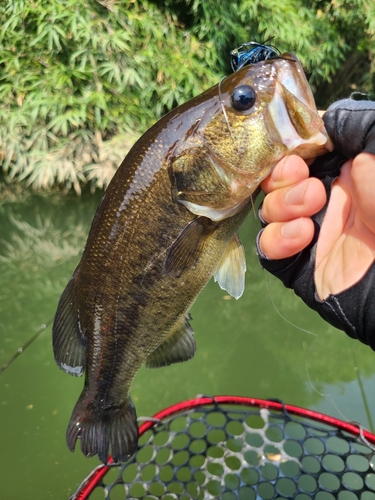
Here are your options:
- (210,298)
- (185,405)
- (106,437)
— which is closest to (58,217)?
(210,298)

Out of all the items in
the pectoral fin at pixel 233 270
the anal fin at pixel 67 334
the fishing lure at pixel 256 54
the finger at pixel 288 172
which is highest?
the fishing lure at pixel 256 54

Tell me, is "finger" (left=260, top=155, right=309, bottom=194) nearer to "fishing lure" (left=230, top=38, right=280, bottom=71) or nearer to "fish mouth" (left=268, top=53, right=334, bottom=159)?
"fish mouth" (left=268, top=53, right=334, bottom=159)

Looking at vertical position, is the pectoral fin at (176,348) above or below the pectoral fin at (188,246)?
below

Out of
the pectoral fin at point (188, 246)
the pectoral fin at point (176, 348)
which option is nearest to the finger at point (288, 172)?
the pectoral fin at point (188, 246)

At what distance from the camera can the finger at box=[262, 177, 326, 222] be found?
1176mm

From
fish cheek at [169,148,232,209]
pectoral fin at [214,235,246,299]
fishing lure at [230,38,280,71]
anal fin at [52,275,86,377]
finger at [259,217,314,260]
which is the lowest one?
pectoral fin at [214,235,246,299]

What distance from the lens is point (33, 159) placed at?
19.4 feet

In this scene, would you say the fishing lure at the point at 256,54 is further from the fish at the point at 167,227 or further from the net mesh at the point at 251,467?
the net mesh at the point at 251,467

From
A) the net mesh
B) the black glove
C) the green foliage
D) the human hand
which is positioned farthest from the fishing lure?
the green foliage

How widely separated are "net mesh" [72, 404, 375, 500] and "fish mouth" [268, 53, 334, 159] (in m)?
1.40

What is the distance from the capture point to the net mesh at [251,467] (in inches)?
74.7

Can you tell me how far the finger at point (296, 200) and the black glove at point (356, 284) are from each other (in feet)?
0.47

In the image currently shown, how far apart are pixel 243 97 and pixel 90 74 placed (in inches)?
204

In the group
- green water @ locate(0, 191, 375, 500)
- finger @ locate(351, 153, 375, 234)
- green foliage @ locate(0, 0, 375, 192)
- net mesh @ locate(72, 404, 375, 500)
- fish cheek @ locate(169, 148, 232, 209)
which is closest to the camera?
finger @ locate(351, 153, 375, 234)
